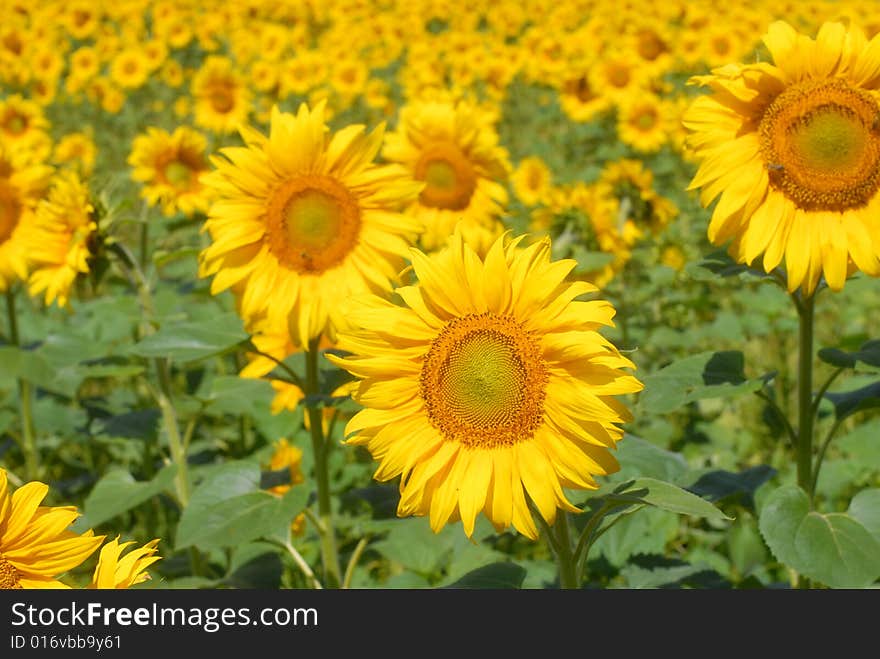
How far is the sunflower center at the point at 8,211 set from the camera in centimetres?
357

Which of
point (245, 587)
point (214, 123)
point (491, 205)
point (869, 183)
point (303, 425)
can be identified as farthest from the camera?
point (214, 123)

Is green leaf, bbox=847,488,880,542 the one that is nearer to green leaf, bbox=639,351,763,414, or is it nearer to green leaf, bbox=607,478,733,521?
green leaf, bbox=639,351,763,414

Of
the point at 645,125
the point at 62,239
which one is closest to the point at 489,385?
the point at 62,239

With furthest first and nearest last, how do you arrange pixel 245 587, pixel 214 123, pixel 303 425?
pixel 214 123
pixel 303 425
pixel 245 587

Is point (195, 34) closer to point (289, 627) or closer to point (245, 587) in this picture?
point (245, 587)

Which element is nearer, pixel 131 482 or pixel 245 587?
pixel 245 587

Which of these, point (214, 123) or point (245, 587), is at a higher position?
point (214, 123)

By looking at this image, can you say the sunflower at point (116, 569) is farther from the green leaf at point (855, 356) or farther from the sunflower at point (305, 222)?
the green leaf at point (855, 356)

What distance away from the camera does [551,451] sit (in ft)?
6.04

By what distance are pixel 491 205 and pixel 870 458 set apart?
4.93ft

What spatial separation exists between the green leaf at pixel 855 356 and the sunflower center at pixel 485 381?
836 millimetres

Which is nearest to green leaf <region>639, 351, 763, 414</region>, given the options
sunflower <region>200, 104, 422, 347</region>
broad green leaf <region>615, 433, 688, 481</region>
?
broad green leaf <region>615, 433, 688, 481</region>

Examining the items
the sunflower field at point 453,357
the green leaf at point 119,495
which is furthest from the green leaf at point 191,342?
the green leaf at point 119,495

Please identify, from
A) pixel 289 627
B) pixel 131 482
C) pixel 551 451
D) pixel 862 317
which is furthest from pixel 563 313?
pixel 862 317
